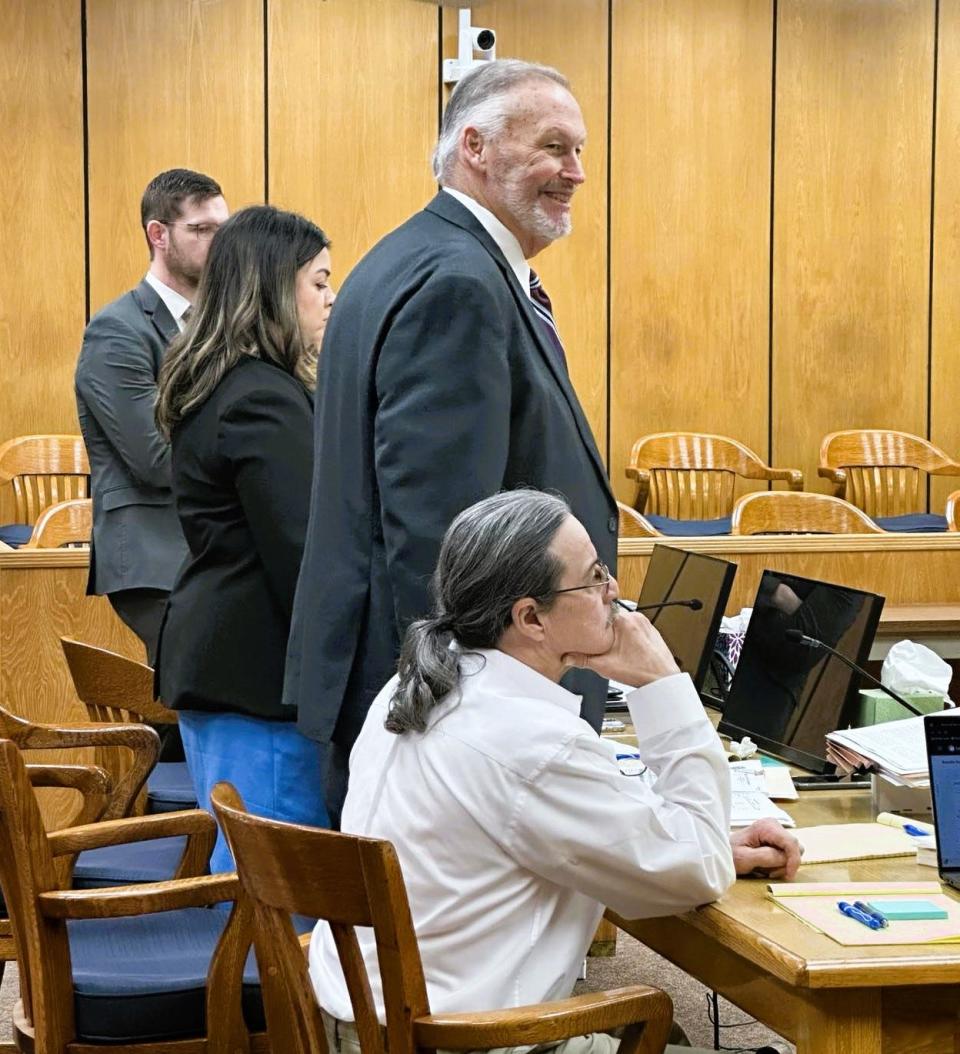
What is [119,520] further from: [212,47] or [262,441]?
[212,47]

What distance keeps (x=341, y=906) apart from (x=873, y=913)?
0.57 metres

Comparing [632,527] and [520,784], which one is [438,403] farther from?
[632,527]

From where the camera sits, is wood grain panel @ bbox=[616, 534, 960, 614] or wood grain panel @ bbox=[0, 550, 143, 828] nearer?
wood grain panel @ bbox=[0, 550, 143, 828]

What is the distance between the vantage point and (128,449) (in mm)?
3584

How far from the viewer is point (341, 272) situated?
752cm

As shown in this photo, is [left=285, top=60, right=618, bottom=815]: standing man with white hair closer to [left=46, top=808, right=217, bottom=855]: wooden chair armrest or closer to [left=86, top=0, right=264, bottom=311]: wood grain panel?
[left=46, top=808, right=217, bottom=855]: wooden chair armrest

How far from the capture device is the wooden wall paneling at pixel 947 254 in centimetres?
823

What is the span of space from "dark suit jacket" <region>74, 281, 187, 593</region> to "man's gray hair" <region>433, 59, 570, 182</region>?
4.23 ft

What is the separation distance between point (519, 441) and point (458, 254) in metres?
0.26

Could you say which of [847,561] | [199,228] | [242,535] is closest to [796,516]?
[847,561]

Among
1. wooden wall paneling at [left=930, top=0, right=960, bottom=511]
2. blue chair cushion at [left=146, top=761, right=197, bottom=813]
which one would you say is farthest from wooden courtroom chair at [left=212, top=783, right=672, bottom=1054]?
wooden wall paneling at [left=930, top=0, right=960, bottom=511]

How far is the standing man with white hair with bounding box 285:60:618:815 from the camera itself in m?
2.04

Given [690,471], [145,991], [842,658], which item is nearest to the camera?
[145,991]

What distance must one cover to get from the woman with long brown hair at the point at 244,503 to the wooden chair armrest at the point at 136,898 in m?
0.25
